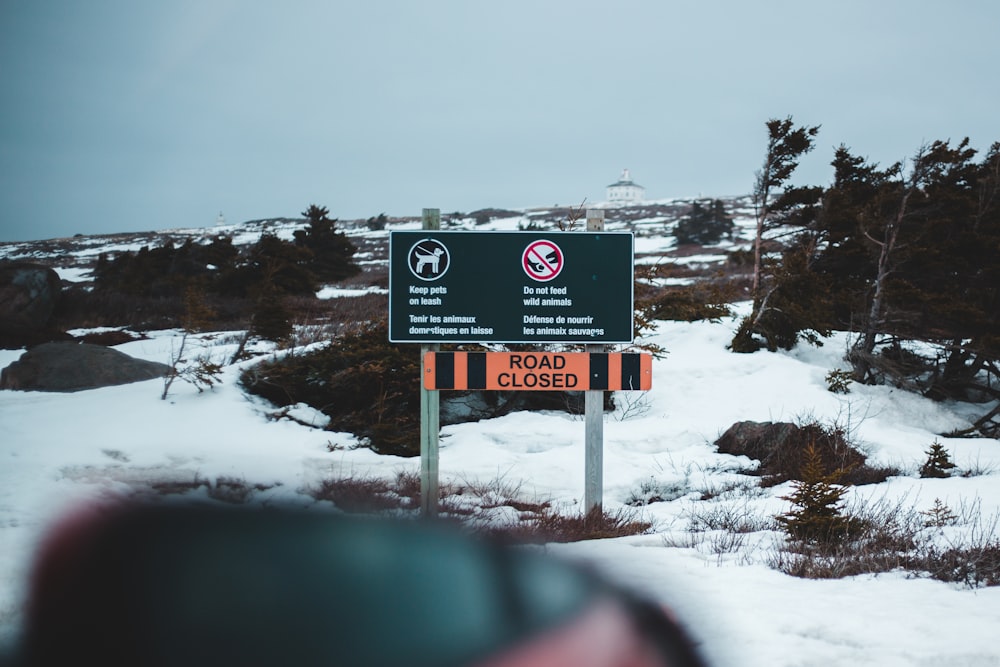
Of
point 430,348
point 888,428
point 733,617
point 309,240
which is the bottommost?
point 888,428

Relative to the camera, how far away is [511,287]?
5312mm

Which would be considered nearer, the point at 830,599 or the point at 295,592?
the point at 295,592

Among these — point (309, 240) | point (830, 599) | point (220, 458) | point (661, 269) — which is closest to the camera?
point (830, 599)

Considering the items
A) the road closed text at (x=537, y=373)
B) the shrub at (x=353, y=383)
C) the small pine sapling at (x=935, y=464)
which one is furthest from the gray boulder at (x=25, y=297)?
the small pine sapling at (x=935, y=464)

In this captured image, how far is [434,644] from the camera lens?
0.89 m

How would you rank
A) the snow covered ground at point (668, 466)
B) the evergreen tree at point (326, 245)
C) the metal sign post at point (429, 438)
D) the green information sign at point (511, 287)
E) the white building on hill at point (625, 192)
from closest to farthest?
the snow covered ground at point (668, 466) < the metal sign post at point (429, 438) < the green information sign at point (511, 287) < the evergreen tree at point (326, 245) < the white building on hill at point (625, 192)

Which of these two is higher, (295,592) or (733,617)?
(295,592)

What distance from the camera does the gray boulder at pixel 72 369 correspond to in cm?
958

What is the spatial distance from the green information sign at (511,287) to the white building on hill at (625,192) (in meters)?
136

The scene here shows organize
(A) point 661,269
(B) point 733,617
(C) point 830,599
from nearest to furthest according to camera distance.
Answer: (B) point 733,617 → (C) point 830,599 → (A) point 661,269

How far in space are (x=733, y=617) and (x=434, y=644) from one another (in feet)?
7.55

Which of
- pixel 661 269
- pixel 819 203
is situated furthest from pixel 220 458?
pixel 819 203

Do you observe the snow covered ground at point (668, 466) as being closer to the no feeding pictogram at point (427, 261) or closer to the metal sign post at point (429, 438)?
the metal sign post at point (429, 438)

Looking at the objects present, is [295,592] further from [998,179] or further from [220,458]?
[998,179]
